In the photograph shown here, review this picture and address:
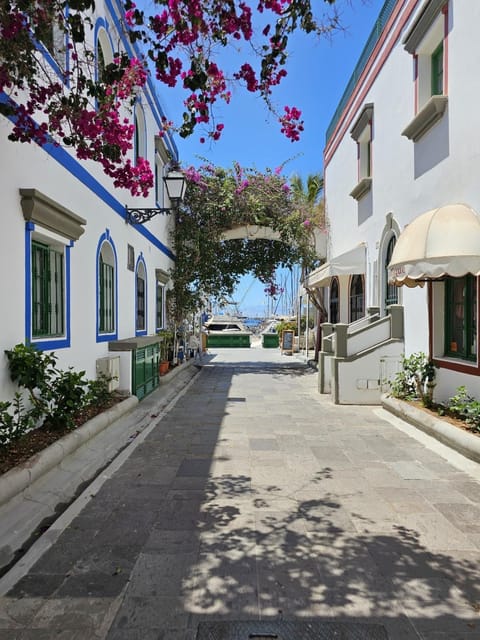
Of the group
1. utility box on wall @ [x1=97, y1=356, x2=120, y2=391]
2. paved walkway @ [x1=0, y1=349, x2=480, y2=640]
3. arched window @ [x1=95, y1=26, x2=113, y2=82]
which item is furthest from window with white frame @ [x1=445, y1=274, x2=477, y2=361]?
arched window @ [x1=95, y1=26, x2=113, y2=82]

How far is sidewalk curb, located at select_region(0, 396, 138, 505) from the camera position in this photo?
12.9ft

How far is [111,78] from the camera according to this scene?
377 cm

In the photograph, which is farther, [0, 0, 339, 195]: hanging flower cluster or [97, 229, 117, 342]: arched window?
[97, 229, 117, 342]: arched window

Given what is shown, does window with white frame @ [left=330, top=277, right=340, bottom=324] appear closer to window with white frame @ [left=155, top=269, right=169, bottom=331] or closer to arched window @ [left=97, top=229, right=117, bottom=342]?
window with white frame @ [left=155, top=269, right=169, bottom=331]

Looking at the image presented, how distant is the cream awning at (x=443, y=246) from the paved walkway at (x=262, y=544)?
7.60ft

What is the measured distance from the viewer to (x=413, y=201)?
838 centimetres

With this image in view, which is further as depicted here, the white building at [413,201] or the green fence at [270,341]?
the green fence at [270,341]

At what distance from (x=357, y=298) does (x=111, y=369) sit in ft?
26.0

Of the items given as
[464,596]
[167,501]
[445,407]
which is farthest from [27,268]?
[445,407]

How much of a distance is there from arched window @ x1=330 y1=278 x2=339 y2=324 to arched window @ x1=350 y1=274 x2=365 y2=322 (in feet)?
4.48

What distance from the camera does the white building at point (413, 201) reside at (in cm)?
634

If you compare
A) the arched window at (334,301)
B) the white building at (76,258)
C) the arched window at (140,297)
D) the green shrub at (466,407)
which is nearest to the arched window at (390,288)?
the green shrub at (466,407)

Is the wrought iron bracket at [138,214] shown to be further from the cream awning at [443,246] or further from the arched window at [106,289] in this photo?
the cream awning at [443,246]

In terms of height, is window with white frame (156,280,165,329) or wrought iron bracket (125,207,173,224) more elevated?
wrought iron bracket (125,207,173,224)
